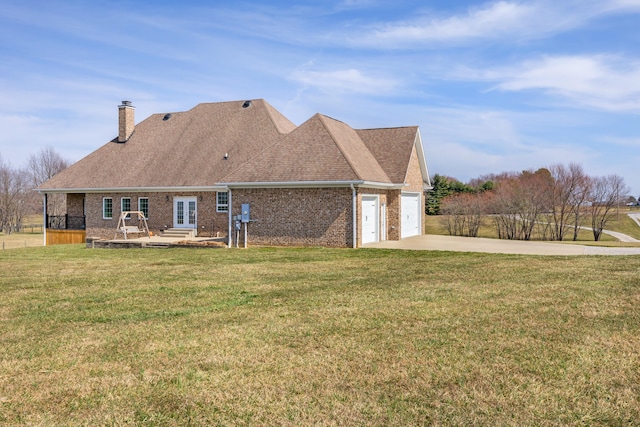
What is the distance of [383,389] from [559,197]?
41.9 meters

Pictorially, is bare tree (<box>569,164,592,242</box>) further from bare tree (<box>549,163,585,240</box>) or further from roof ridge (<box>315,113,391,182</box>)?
roof ridge (<box>315,113,391,182</box>)

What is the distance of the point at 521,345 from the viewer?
7570 millimetres

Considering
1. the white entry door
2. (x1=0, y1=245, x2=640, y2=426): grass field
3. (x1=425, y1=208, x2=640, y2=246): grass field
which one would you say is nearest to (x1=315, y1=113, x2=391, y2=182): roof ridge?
the white entry door

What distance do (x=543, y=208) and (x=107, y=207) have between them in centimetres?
3016

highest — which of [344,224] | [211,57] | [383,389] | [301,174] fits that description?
[211,57]

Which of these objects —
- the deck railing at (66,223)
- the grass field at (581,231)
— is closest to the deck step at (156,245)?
the deck railing at (66,223)

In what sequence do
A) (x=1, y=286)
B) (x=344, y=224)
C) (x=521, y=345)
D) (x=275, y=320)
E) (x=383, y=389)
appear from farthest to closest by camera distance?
1. (x=344, y=224)
2. (x=1, y=286)
3. (x=275, y=320)
4. (x=521, y=345)
5. (x=383, y=389)

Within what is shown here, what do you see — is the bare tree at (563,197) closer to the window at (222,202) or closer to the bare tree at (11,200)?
the window at (222,202)

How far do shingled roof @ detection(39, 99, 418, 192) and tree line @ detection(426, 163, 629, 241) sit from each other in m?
14.2

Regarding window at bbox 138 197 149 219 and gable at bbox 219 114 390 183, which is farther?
window at bbox 138 197 149 219

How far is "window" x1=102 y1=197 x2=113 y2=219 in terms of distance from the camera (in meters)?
30.0

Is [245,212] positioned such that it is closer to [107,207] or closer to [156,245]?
[156,245]

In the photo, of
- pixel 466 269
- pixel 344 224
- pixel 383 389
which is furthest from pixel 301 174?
pixel 383 389

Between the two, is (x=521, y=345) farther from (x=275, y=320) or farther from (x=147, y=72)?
(x=147, y=72)
